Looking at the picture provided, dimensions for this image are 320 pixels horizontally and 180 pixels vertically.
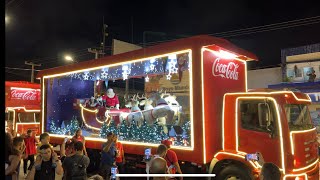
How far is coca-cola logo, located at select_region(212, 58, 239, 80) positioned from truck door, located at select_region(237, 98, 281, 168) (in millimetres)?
868

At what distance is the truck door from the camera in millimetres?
5848

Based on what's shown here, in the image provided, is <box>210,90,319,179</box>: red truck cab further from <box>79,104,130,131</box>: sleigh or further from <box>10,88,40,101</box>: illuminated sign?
<box>10,88,40,101</box>: illuminated sign

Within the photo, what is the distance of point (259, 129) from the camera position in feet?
20.0

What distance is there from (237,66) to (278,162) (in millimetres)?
2831

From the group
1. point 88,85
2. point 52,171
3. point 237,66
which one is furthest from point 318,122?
point 52,171

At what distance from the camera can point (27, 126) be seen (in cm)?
1866

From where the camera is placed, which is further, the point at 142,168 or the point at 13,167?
the point at 142,168

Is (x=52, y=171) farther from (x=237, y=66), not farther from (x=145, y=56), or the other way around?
(x=237, y=66)

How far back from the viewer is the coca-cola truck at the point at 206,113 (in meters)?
5.91

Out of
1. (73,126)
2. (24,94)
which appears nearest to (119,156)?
(73,126)

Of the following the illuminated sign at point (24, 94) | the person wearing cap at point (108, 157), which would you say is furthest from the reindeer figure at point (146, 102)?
the illuminated sign at point (24, 94)

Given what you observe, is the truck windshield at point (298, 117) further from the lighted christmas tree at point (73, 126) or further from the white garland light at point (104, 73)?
the lighted christmas tree at point (73, 126)

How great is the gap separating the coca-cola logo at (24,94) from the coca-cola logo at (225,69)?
16442 mm

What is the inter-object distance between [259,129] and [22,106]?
57.3ft
